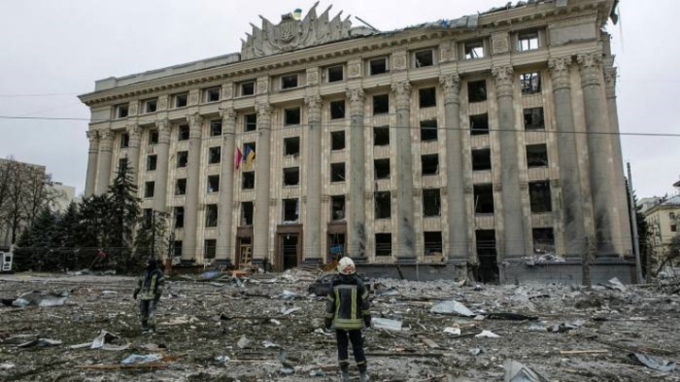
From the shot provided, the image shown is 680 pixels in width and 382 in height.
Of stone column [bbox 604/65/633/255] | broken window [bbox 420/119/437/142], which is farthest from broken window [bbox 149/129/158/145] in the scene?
stone column [bbox 604/65/633/255]

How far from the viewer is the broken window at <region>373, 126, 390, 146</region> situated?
114 ft

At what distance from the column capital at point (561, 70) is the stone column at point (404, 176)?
978 centimetres

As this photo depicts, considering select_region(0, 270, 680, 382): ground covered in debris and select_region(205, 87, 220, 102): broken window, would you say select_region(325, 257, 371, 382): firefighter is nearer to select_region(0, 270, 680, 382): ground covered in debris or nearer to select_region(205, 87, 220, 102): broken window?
select_region(0, 270, 680, 382): ground covered in debris

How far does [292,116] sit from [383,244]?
44.4 ft

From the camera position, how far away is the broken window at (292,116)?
3825 cm

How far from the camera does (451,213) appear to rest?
3114 centimetres

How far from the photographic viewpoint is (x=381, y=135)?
115 ft

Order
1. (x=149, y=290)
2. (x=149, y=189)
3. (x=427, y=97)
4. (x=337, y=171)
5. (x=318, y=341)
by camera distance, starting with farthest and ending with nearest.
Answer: (x=149, y=189) < (x=337, y=171) < (x=427, y=97) < (x=149, y=290) < (x=318, y=341)

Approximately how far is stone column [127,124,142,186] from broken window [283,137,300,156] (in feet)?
49.3

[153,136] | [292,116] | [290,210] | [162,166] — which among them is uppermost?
[292,116]

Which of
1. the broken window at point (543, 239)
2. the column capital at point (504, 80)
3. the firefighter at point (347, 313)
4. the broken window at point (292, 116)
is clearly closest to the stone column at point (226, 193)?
the broken window at point (292, 116)

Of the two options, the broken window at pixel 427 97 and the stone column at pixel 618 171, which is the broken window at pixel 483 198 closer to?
the broken window at pixel 427 97

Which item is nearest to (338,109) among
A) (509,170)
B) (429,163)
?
(429,163)

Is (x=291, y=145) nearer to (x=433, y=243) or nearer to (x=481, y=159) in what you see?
(x=433, y=243)
